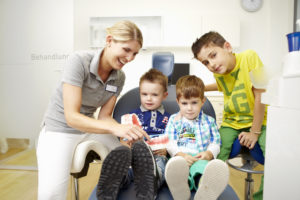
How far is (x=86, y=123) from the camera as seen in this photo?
918mm

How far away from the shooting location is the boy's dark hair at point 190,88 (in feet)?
3.61

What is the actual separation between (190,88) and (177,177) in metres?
0.52

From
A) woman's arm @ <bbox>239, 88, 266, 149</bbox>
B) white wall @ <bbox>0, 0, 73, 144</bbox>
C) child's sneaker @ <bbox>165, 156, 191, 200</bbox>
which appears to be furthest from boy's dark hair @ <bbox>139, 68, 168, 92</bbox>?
white wall @ <bbox>0, 0, 73, 144</bbox>

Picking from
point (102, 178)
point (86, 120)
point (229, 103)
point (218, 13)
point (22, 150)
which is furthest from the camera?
point (218, 13)

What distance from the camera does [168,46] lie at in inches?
130

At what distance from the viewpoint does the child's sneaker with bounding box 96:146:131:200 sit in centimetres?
A: 72

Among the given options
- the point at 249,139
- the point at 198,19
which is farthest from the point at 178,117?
the point at 198,19

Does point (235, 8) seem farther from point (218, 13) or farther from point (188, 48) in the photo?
point (188, 48)

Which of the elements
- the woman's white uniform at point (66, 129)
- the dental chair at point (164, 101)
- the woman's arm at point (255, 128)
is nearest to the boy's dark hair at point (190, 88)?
the dental chair at point (164, 101)

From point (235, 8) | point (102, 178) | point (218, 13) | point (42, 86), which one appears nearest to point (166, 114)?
point (102, 178)

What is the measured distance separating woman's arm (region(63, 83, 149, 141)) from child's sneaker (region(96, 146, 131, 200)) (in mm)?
105

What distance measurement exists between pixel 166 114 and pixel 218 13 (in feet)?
8.37

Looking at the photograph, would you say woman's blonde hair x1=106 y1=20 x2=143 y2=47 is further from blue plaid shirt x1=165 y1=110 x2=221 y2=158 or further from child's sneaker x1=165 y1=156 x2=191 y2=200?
child's sneaker x1=165 y1=156 x2=191 y2=200

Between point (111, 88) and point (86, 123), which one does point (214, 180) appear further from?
point (111, 88)
